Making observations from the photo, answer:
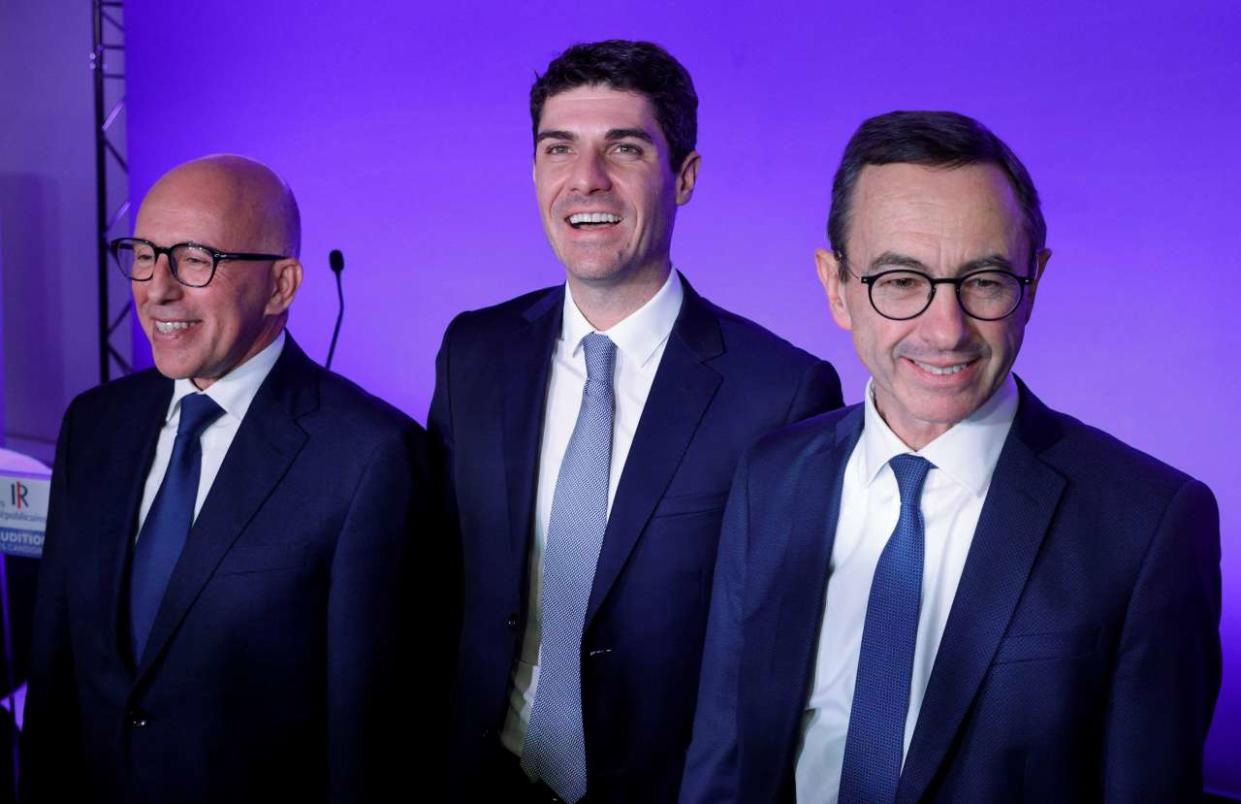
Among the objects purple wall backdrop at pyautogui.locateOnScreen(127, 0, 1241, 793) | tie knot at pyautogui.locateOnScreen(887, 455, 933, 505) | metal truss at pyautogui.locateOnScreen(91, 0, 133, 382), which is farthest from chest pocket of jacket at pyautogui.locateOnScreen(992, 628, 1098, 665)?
metal truss at pyautogui.locateOnScreen(91, 0, 133, 382)

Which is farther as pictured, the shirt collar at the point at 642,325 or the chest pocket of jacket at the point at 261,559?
the shirt collar at the point at 642,325

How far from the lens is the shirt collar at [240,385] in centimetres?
196

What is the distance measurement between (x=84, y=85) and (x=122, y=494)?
17.8 ft

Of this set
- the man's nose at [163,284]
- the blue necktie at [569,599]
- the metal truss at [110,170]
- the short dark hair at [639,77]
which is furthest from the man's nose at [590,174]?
the metal truss at [110,170]

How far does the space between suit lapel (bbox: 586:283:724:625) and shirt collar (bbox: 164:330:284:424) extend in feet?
2.20

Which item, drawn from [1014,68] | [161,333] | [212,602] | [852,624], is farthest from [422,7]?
[852,624]

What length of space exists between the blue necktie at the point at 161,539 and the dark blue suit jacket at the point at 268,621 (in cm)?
3

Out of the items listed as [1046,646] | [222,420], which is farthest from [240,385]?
[1046,646]

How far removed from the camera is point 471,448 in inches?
81.7

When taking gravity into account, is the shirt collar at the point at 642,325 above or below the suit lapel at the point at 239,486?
above

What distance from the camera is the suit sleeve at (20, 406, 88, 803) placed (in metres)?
2.01

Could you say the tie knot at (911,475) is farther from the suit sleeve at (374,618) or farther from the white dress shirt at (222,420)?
the white dress shirt at (222,420)

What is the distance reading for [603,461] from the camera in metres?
1.97

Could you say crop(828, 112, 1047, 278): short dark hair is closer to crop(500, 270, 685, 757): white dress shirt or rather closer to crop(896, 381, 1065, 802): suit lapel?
crop(896, 381, 1065, 802): suit lapel
